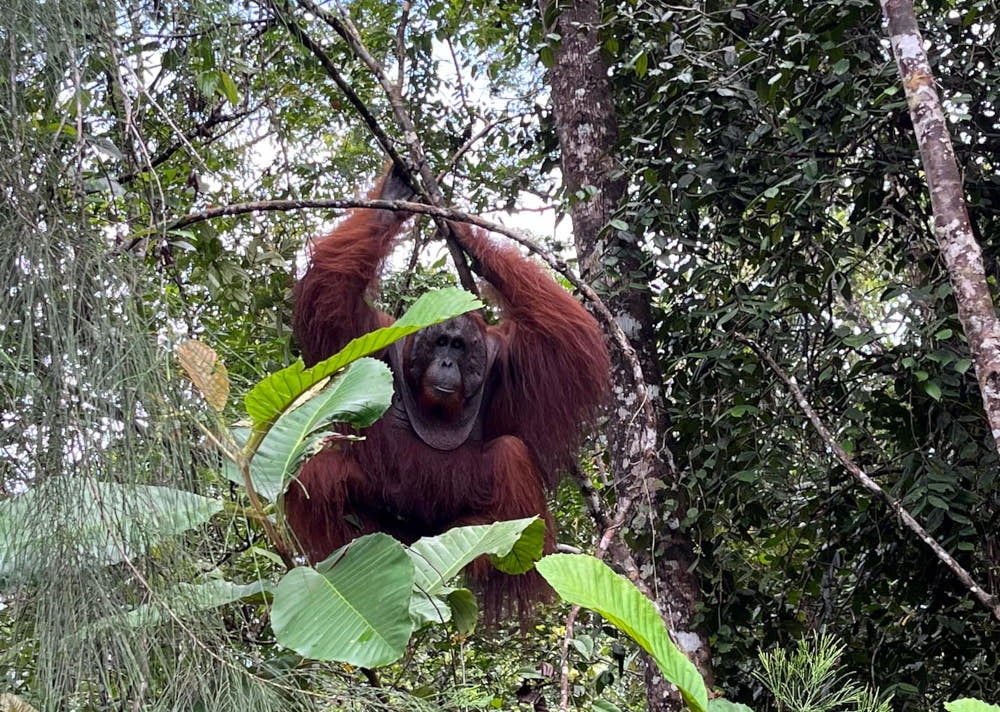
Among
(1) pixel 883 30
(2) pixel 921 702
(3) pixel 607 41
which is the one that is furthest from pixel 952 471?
(3) pixel 607 41

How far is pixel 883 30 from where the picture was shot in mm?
4312

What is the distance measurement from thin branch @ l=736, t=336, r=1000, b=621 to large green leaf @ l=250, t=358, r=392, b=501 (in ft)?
5.83

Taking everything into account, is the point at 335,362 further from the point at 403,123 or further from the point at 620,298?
the point at 620,298

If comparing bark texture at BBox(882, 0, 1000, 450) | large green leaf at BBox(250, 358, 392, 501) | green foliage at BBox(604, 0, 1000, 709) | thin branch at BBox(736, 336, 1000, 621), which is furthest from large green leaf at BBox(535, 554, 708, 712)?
green foliage at BBox(604, 0, 1000, 709)

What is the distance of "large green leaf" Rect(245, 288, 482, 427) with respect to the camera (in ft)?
8.11

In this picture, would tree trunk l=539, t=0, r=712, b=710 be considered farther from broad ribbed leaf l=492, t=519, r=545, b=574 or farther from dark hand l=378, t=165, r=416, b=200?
broad ribbed leaf l=492, t=519, r=545, b=574

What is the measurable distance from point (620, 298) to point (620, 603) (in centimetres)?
250

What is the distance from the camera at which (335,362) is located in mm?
2541

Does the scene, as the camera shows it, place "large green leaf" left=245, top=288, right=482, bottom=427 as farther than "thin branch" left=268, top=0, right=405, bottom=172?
No

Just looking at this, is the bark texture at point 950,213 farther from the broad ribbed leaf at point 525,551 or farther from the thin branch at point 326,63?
the thin branch at point 326,63

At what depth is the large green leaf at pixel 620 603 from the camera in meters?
2.13

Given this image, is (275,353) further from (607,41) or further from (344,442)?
(607,41)

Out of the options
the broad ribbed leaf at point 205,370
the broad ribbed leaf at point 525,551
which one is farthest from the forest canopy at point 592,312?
the broad ribbed leaf at point 525,551

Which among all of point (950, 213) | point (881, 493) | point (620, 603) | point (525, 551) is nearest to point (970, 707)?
point (620, 603)
